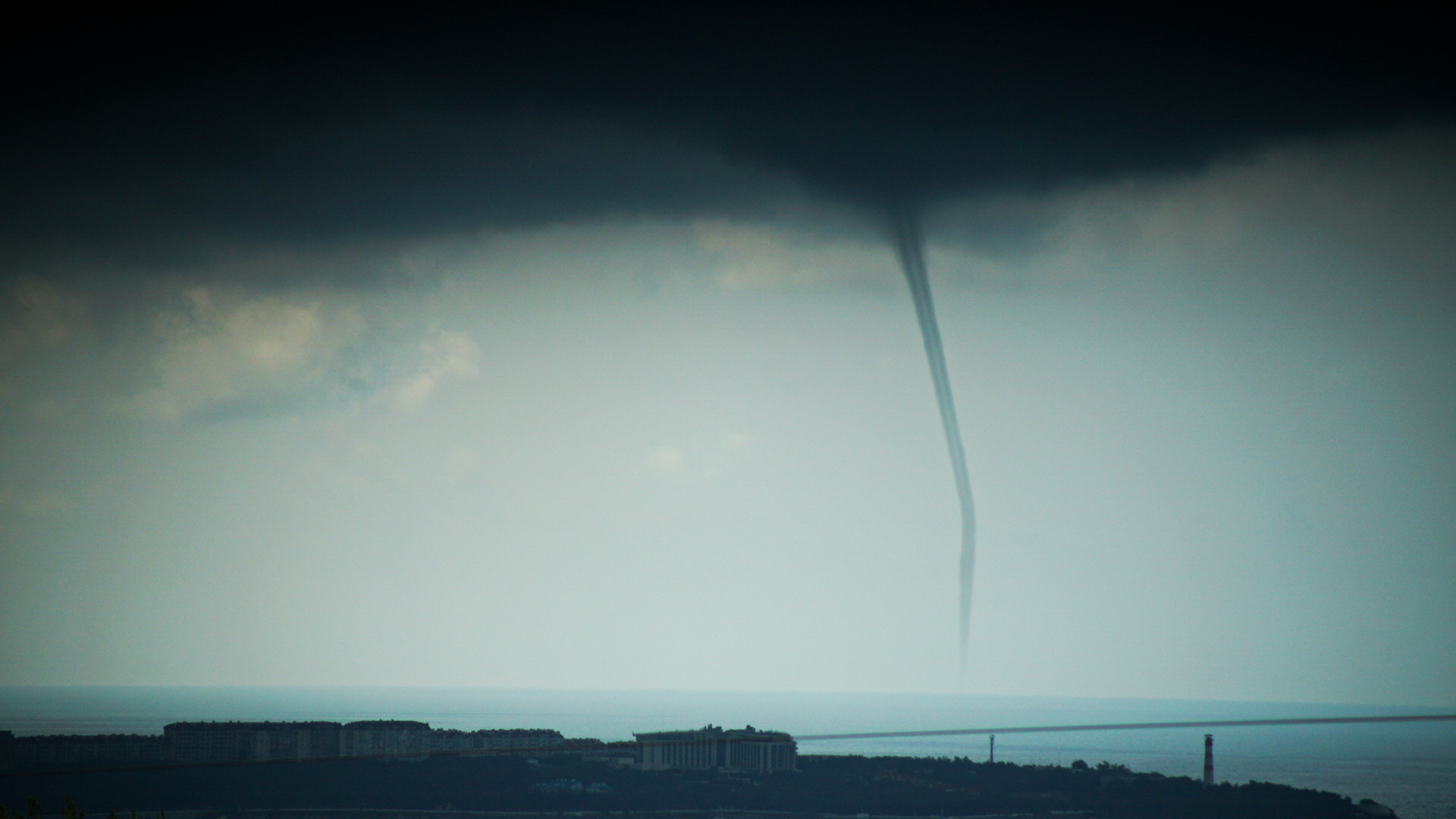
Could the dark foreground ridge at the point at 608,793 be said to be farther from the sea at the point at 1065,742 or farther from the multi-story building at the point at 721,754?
the sea at the point at 1065,742

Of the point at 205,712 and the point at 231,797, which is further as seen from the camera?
the point at 205,712

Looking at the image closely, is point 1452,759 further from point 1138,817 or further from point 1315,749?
point 1138,817

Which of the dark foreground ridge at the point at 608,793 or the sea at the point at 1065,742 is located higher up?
the dark foreground ridge at the point at 608,793

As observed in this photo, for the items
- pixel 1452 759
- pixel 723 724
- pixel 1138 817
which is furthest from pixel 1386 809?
pixel 723 724

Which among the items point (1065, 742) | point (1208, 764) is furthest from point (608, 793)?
point (1065, 742)

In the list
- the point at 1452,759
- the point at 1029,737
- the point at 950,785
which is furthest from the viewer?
the point at 1029,737

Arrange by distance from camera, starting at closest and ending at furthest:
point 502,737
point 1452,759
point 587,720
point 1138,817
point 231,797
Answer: point 1138,817, point 231,797, point 502,737, point 1452,759, point 587,720

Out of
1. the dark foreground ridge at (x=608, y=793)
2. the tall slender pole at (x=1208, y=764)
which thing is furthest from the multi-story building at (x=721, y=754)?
the tall slender pole at (x=1208, y=764)

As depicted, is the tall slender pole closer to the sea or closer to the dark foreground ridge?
the dark foreground ridge

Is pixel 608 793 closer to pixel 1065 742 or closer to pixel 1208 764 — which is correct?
pixel 1208 764
